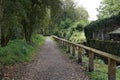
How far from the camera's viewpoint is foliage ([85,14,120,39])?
38.4 meters

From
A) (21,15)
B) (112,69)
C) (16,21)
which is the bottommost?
(112,69)

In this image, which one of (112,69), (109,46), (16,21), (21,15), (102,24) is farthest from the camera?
(102,24)

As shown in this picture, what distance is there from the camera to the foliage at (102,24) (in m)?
38.4

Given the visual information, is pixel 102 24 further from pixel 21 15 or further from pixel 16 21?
pixel 16 21

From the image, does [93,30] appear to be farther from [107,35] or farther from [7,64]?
[7,64]

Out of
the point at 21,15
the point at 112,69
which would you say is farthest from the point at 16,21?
the point at 112,69

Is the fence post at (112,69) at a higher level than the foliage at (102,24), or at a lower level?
lower

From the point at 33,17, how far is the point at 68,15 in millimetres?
48324

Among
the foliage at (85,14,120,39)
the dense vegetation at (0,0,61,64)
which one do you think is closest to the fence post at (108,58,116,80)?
the dense vegetation at (0,0,61,64)

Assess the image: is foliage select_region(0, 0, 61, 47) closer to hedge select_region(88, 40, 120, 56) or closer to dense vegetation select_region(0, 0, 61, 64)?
dense vegetation select_region(0, 0, 61, 64)

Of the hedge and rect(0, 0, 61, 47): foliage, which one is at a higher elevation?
rect(0, 0, 61, 47): foliage

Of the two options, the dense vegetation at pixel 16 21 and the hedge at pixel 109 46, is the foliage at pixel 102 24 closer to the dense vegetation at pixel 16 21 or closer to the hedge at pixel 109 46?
the hedge at pixel 109 46

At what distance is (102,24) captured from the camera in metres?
39.5

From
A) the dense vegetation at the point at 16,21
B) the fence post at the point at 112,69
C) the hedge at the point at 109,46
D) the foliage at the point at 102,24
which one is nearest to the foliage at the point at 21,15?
the dense vegetation at the point at 16,21
